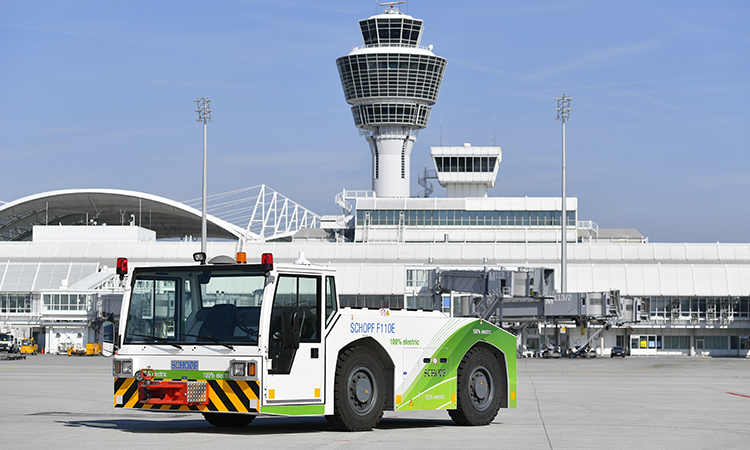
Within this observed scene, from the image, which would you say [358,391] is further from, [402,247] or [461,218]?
[461,218]

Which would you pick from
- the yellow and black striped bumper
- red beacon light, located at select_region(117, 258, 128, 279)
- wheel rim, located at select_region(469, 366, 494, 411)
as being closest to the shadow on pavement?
wheel rim, located at select_region(469, 366, 494, 411)

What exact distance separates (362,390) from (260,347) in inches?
89.8

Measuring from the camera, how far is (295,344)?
48.0ft

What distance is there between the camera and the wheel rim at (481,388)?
17906mm

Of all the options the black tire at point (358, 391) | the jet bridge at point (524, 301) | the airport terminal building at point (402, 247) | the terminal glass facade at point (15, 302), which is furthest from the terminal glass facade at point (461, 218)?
the black tire at point (358, 391)

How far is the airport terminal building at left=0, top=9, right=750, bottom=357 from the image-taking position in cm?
8481

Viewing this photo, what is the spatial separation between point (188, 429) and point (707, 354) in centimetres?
7801

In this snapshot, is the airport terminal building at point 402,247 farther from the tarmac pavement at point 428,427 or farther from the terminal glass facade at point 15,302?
the tarmac pavement at point 428,427

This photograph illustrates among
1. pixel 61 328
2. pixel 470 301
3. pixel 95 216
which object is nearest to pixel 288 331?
pixel 470 301

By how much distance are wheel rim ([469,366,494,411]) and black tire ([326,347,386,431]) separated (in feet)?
7.71

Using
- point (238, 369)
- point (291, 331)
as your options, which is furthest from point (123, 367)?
point (291, 331)

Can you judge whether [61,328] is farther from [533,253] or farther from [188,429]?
[188,429]

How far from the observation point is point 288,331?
1459 cm

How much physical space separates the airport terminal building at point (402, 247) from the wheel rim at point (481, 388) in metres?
42.6
